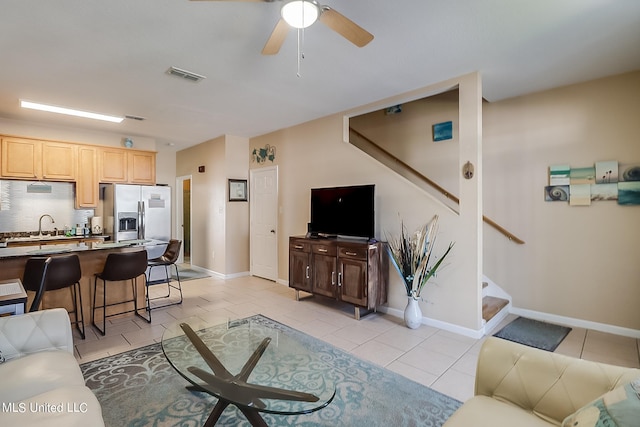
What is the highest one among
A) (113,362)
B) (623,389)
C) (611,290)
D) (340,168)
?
(340,168)

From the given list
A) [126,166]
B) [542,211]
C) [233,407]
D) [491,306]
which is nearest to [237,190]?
[126,166]

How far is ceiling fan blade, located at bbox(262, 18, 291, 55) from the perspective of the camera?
1989 millimetres

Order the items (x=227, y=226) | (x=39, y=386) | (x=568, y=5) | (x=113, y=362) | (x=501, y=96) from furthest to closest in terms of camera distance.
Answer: (x=227, y=226)
(x=501, y=96)
(x=113, y=362)
(x=568, y=5)
(x=39, y=386)

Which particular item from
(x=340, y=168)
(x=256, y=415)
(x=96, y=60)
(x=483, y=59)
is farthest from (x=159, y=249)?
(x=483, y=59)

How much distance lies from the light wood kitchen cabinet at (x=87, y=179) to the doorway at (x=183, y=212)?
6.19 ft

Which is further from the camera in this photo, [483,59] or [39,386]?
[483,59]

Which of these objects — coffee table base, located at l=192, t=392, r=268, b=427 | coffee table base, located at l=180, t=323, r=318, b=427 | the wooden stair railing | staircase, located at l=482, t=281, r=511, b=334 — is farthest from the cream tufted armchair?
the wooden stair railing

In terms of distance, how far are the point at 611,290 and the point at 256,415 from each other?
12.7 ft

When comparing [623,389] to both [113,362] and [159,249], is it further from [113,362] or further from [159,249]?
[159,249]

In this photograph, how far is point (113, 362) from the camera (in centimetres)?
266

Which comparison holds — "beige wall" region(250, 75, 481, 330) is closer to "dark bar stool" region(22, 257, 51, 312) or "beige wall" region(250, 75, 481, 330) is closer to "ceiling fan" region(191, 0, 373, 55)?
"ceiling fan" region(191, 0, 373, 55)

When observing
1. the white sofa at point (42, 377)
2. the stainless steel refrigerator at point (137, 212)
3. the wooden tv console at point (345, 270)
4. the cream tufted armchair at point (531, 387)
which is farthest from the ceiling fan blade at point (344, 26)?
the stainless steel refrigerator at point (137, 212)

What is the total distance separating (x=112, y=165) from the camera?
563 centimetres

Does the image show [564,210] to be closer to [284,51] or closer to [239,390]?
[284,51]
